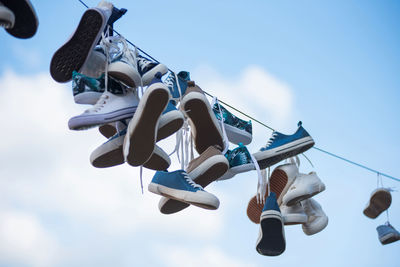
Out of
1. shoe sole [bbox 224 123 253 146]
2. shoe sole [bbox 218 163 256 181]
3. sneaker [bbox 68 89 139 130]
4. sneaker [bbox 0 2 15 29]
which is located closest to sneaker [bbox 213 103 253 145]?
shoe sole [bbox 224 123 253 146]

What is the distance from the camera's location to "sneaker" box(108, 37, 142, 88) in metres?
2.46

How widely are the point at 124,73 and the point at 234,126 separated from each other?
0.91 meters

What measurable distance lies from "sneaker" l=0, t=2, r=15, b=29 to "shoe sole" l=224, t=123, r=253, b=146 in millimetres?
1340

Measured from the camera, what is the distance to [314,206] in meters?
3.44

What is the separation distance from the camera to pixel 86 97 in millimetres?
2496

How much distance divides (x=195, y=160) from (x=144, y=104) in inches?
26.9

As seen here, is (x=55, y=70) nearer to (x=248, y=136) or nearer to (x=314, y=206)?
(x=248, y=136)

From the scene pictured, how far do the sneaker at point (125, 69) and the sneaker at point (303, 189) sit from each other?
1.05m

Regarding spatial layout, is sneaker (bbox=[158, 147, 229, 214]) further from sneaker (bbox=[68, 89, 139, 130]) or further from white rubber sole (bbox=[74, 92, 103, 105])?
white rubber sole (bbox=[74, 92, 103, 105])

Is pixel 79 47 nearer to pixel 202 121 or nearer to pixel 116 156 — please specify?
pixel 116 156

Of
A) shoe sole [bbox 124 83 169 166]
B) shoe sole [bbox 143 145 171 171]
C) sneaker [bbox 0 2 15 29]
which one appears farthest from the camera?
shoe sole [bbox 143 145 171 171]

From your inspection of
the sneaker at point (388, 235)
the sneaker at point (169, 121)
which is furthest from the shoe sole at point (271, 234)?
the sneaker at point (388, 235)

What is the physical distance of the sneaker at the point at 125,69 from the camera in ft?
8.07

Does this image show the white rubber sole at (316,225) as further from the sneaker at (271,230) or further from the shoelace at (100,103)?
the shoelace at (100,103)
